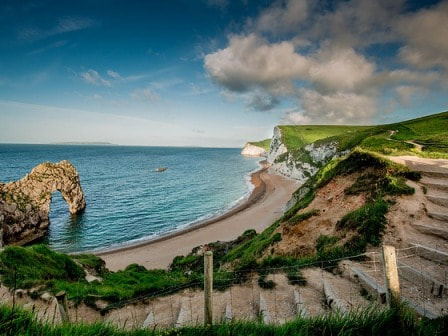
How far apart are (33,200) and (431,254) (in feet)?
157

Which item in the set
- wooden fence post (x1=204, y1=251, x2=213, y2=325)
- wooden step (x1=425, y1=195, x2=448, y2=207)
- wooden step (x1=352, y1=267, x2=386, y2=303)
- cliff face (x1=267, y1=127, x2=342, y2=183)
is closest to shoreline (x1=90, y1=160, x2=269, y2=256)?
cliff face (x1=267, y1=127, x2=342, y2=183)

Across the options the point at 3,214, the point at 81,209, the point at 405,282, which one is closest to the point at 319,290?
the point at 405,282

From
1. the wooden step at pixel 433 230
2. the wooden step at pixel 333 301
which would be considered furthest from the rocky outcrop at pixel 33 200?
the wooden step at pixel 433 230

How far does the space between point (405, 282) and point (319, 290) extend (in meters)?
2.48

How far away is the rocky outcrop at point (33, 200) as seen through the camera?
Answer: 1313 inches

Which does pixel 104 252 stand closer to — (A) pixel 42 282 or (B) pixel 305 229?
(A) pixel 42 282

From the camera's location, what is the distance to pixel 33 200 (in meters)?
38.8

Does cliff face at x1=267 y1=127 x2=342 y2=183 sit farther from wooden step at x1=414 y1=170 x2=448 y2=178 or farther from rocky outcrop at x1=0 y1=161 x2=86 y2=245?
rocky outcrop at x1=0 y1=161 x2=86 y2=245

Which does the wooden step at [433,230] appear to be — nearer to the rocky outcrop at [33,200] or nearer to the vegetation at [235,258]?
the vegetation at [235,258]

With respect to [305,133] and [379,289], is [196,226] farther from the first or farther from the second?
[305,133]

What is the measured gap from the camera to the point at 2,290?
10.4 metres

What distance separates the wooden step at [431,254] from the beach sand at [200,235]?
23534mm

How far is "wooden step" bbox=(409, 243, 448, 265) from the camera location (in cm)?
769

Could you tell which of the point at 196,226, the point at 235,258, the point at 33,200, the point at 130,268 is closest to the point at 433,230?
the point at 235,258
